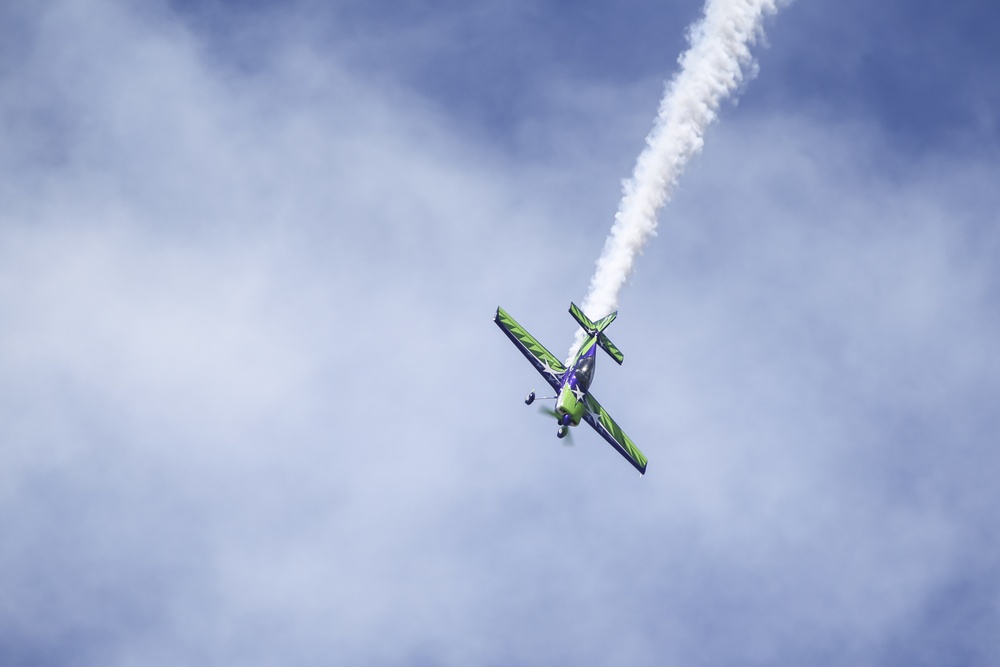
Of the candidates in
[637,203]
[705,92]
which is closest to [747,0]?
[705,92]

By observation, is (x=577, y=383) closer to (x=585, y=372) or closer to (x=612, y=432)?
(x=585, y=372)

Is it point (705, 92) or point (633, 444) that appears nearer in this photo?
point (705, 92)

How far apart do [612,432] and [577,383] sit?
5.35 m

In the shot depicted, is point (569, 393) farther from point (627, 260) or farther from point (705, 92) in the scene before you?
point (705, 92)

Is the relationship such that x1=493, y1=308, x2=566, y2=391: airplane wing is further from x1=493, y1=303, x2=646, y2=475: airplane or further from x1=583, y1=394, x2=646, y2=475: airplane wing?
x1=583, y1=394, x2=646, y2=475: airplane wing

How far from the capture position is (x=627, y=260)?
95.5 meters

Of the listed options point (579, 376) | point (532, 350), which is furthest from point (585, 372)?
point (532, 350)

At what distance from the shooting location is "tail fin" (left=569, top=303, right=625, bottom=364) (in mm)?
97312

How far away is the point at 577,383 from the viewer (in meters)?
96.3

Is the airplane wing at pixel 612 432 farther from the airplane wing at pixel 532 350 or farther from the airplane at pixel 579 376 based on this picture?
the airplane wing at pixel 532 350

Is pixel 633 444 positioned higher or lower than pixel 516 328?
lower

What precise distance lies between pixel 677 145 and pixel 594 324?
1328 centimetres

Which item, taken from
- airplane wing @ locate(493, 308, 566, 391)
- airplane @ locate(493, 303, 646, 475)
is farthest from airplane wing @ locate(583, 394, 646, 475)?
airplane wing @ locate(493, 308, 566, 391)

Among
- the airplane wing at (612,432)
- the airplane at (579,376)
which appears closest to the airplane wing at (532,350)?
the airplane at (579,376)
